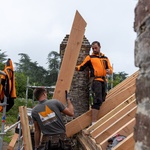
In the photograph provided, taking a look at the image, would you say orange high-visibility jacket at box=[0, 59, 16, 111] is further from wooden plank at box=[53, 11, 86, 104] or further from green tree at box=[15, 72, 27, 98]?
green tree at box=[15, 72, 27, 98]

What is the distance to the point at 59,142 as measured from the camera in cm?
363

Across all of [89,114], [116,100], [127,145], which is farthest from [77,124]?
[127,145]

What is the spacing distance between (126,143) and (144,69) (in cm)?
113

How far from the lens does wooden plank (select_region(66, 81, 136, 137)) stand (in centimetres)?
429

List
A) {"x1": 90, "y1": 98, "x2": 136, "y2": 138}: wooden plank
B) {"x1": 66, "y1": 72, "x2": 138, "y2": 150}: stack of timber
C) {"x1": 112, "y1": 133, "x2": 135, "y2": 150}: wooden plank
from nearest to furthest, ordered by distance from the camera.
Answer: {"x1": 112, "y1": 133, "x2": 135, "y2": 150}: wooden plank → {"x1": 66, "y1": 72, "x2": 138, "y2": 150}: stack of timber → {"x1": 90, "y1": 98, "x2": 136, "y2": 138}: wooden plank

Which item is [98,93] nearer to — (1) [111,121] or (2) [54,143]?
(1) [111,121]

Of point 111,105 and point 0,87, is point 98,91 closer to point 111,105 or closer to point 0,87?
point 111,105

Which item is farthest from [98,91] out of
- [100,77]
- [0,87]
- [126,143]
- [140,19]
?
[140,19]

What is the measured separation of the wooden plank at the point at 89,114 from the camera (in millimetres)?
4290

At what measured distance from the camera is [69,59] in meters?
3.87

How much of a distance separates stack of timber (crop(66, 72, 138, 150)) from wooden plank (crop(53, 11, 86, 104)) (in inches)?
23.9

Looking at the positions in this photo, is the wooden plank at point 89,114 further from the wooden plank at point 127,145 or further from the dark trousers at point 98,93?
the wooden plank at point 127,145

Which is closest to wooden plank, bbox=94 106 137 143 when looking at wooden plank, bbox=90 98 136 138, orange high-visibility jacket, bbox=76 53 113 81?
wooden plank, bbox=90 98 136 138

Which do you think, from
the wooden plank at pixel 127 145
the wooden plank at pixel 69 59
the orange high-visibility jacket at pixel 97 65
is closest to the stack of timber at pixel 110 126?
the wooden plank at pixel 127 145
